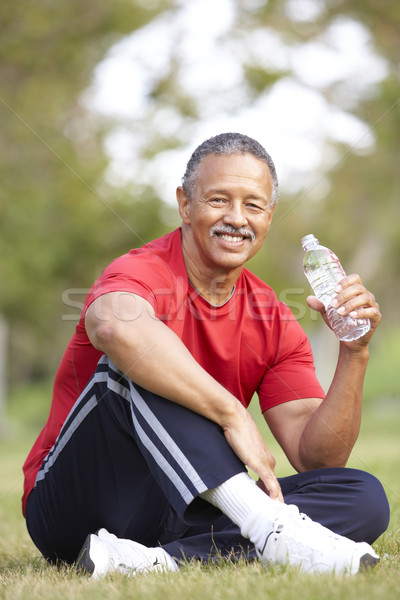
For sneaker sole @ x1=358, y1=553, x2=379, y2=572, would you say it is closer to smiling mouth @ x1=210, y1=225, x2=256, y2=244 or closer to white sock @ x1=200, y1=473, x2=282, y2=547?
white sock @ x1=200, y1=473, x2=282, y2=547

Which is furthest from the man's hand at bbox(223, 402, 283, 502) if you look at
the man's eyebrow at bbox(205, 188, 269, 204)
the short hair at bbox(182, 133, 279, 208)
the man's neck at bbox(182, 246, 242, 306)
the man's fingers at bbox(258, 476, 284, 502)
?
the short hair at bbox(182, 133, 279, 208)

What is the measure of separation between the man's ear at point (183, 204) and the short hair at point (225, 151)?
3cm

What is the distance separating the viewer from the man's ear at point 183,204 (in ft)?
10.3

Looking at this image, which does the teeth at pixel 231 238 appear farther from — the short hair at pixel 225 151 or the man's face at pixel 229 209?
the short hair at pixel 225 151

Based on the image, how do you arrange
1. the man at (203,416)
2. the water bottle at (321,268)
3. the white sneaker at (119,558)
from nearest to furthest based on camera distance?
the man at (203,416) < the white sneaker at (119,558) < the water bottle at (321,268)

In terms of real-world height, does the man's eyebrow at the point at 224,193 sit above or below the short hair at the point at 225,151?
below

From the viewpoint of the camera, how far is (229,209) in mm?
2990

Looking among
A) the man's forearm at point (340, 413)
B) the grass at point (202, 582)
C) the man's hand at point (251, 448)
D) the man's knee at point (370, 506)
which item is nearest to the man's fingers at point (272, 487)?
the man's hand at point (251, 448)

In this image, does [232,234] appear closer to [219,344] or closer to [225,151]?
[225,151]

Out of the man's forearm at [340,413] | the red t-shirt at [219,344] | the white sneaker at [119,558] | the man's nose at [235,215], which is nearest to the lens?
the white sneaker at [119,558]

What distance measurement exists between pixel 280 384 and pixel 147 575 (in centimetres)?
100

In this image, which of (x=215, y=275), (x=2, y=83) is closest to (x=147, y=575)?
(x=215, y=275)

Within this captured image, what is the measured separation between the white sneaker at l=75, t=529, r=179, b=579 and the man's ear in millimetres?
1358

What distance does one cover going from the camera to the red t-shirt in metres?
2.83
